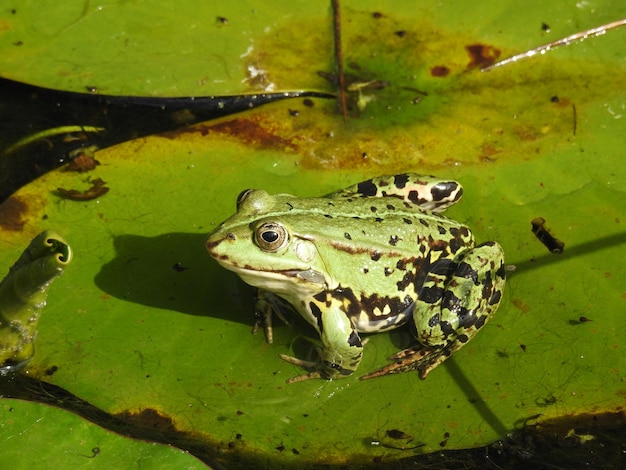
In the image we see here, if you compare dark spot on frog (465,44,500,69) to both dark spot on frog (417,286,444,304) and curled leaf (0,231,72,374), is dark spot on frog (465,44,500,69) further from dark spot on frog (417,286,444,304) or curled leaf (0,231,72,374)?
curled leaf (0,231,72,374)

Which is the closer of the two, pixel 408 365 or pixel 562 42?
pixel 408 365

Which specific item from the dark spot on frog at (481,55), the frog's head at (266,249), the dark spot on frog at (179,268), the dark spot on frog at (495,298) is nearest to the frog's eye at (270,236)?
the frog's head at (266,249)

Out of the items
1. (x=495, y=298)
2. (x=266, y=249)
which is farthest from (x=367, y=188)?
(x=495, y=298)

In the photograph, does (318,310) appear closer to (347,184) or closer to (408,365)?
(408,365)

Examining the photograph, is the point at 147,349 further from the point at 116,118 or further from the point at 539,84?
the point at 539,84

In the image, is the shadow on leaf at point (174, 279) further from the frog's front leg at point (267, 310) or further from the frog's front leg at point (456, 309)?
the frog's front leg at point (456, 309)

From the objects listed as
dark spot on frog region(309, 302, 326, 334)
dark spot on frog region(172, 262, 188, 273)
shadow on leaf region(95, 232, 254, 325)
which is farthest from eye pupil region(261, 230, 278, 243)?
dark spot on frog region(172, 262, 188, 273)
